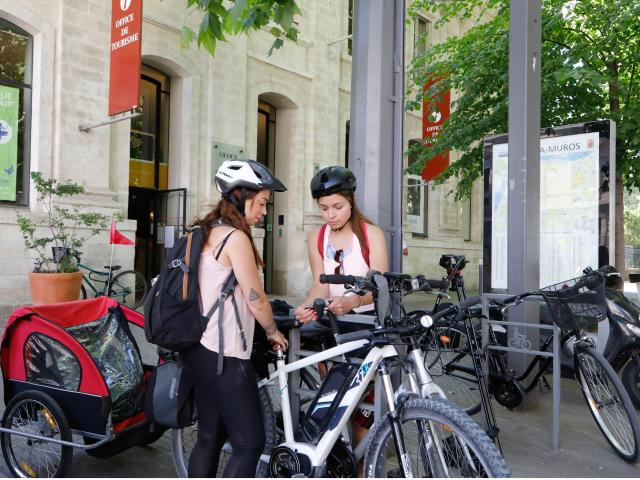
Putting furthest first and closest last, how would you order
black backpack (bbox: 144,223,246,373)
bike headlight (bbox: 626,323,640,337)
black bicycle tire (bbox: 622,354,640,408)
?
bike headlight (bbox: 626,323,640,337), black bicycle tire (bbox: 622,354,640,408), black backpack (bbox: 144,223,246,373)

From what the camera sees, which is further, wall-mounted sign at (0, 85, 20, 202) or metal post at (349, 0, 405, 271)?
wall-mounted sign at (0, 85, 20, 202)

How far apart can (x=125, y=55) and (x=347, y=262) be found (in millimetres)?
8335

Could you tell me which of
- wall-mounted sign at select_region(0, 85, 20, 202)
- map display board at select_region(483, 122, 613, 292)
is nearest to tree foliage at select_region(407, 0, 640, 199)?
map display board at select_region(483, 122, 613, 292)

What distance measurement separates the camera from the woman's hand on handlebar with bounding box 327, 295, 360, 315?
294cm

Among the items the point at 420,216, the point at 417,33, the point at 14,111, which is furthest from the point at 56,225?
the point at 417,33

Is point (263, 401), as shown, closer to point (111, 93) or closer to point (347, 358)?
point (347, 358)

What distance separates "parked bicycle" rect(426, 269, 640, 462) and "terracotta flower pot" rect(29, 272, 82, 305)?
649cm

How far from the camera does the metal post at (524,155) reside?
5.05 m

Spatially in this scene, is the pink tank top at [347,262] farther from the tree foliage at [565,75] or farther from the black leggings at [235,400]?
the tree foliage at [565,75]

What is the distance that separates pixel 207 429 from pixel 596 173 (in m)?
4.65

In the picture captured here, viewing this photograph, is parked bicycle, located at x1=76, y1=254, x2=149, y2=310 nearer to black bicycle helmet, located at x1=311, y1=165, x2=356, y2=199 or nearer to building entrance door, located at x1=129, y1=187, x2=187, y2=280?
building entrance door, located at x1=129, y1=187, x2=187, y2=280

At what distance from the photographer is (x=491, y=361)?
185 inches

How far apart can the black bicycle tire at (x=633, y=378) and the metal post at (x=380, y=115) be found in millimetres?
2175

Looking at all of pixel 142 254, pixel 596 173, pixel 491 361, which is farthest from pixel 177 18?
pixel 491 361
